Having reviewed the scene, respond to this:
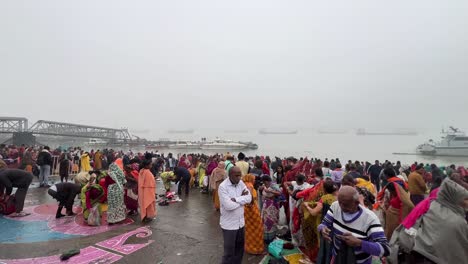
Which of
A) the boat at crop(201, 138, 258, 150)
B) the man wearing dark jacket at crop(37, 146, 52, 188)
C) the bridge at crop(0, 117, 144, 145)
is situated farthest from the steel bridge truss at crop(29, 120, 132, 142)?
the man wearing dark jacket at crop(37, 146, 52, 188)

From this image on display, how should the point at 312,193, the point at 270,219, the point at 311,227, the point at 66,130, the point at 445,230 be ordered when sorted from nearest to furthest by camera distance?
1. the point at 445,230
2. the point at 311,227
3. the point at 312,193
4. the point at 270,219
5. the point at 66,130

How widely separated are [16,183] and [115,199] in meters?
2.79

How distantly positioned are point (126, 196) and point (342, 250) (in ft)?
19.7

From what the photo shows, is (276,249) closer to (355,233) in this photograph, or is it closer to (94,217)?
(355,233)

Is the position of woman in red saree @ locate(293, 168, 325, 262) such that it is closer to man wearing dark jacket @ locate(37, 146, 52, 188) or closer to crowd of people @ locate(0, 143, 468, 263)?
crowd of people @ locate(0, 143, 468, 263)

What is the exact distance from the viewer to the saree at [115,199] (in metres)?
6.09

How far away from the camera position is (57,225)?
6078 mm

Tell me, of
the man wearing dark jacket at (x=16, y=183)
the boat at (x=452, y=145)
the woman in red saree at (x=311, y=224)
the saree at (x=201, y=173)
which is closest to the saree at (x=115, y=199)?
the man wearing dark jacket at (x=16, y=183)

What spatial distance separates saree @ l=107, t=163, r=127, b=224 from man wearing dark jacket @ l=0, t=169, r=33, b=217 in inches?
98.6

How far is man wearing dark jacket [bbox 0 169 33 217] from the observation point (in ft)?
20.9

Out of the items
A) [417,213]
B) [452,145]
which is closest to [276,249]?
[417,213]

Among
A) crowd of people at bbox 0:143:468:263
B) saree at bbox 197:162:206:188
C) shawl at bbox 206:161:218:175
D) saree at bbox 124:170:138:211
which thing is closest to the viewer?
crowd of people at bbox 0:143:468:263

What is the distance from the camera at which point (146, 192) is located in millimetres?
6195

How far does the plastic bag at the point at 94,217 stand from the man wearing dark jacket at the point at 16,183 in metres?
2.15
